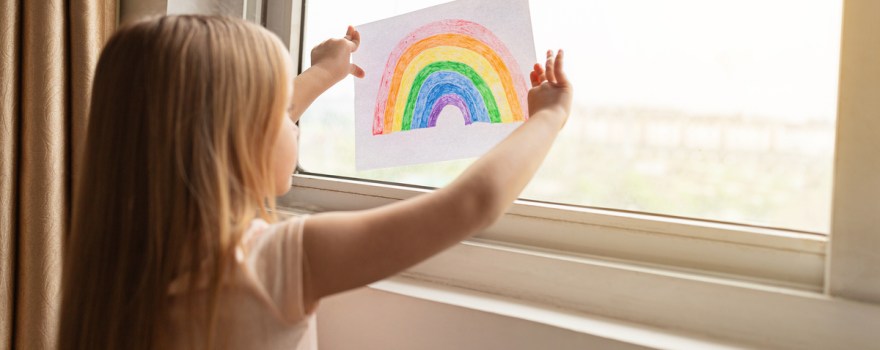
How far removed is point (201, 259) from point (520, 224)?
477 millimetres

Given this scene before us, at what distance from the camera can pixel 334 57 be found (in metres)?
0.89

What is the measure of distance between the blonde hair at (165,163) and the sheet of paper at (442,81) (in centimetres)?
32

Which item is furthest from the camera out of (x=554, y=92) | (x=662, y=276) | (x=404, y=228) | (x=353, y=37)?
(x=353, y=37)

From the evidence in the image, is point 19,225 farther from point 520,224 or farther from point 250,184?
point 520,224

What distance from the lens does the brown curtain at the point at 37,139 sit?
3.10ft

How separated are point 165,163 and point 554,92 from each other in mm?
390

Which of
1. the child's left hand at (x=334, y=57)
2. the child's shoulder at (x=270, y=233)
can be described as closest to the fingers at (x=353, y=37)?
the child's left hand at (x=334, y=57)

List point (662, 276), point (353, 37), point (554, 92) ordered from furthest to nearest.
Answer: point (353, 37) < point (662, 276) < point (554, 92)

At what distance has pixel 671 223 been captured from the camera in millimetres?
834

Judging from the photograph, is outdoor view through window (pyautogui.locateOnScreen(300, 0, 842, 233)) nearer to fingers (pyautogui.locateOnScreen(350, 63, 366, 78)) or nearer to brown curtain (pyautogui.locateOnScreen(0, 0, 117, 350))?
fingers (pyautogui.locateOnScreen(350, 63, 366, 78))

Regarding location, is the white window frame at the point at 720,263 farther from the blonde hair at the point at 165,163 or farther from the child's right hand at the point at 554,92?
the blonde hair at the point at 165,163

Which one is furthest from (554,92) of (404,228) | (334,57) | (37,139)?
(37,139)

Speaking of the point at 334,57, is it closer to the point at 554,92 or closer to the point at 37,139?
the point at 554,92

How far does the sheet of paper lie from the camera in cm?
85
